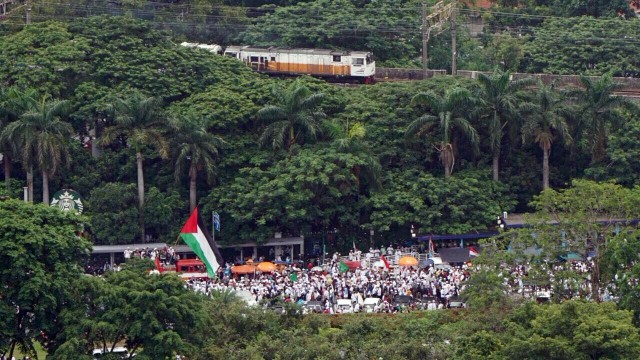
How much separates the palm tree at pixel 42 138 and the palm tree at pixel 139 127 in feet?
6.81

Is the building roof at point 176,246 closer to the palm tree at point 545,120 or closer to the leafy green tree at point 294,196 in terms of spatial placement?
the leafy green tree at point 294,196

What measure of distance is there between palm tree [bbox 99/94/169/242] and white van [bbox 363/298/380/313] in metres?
12.4

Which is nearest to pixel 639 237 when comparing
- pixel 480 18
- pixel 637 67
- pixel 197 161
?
pixel 197 161

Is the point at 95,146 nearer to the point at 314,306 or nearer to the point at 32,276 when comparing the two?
the point at 314,306

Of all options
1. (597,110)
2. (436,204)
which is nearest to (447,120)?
(436,204)

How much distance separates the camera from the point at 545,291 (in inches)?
2763

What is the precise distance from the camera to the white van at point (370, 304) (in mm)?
73688

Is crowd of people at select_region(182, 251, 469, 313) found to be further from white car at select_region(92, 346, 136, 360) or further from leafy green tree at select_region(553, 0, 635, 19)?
leafy green tree at select_region(553, 0, 635, 19)

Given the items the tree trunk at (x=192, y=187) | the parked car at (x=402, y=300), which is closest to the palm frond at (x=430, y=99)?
the tree trunk at (x=192, y=187)

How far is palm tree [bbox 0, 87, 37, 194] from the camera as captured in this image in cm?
8231

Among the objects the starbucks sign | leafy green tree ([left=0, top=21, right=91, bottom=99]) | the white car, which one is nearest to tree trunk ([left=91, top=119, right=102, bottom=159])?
leafy green tree ([left=0, top=21, right=91, bottom=99])

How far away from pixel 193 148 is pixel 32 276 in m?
20.7

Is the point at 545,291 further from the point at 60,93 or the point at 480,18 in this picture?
the point at 480,18

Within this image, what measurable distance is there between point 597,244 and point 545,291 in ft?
8.84
